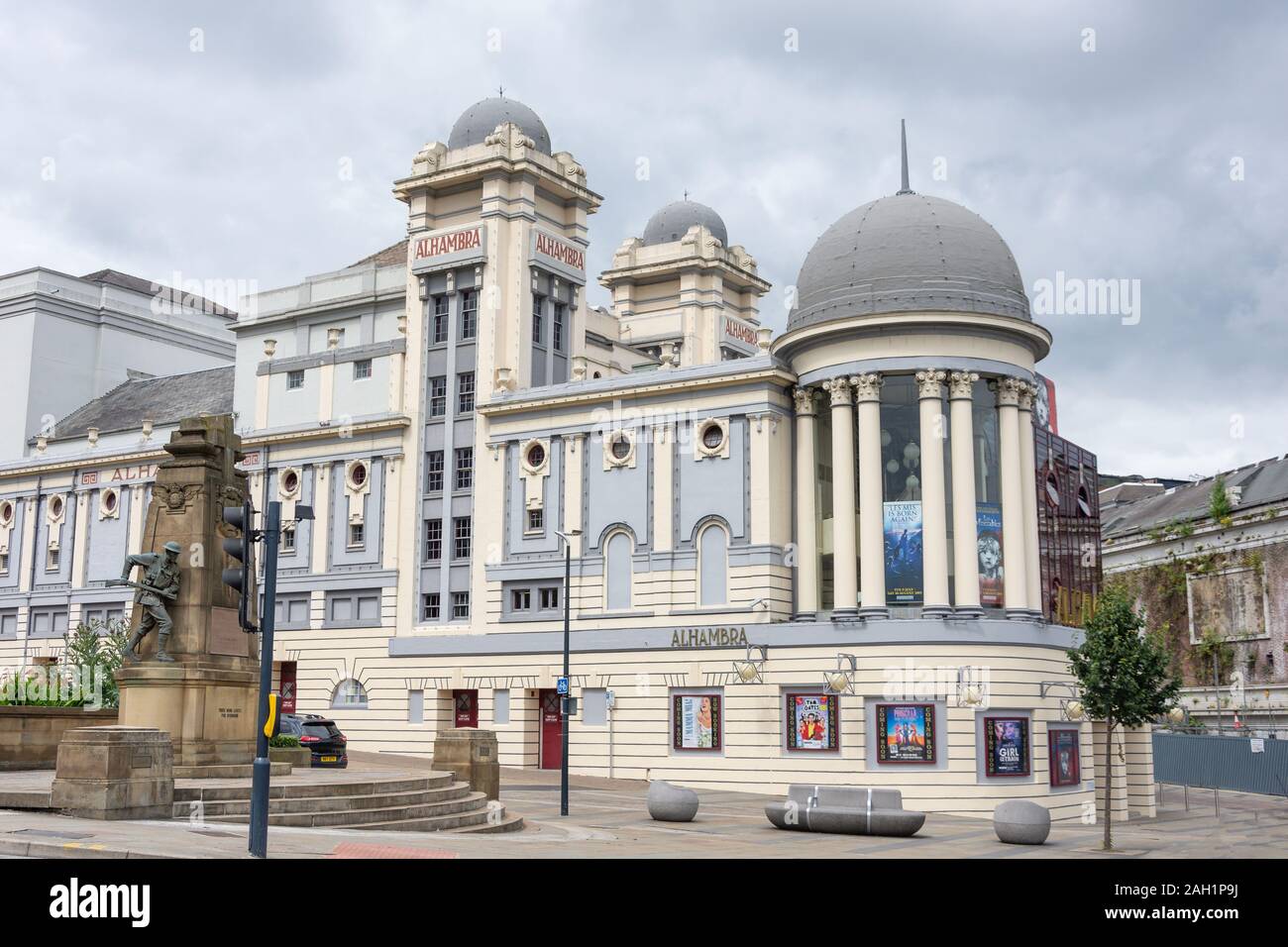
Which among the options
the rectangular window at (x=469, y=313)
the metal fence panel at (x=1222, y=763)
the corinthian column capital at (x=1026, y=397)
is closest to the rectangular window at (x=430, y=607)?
the rectangular window at (x=469, y=313)

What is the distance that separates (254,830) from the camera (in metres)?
18.3

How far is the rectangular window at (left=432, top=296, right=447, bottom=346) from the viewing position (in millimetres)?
57438

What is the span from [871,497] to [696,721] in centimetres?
1014

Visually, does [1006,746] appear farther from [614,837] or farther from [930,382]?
[614,837]

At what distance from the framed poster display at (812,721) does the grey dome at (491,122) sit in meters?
27.5

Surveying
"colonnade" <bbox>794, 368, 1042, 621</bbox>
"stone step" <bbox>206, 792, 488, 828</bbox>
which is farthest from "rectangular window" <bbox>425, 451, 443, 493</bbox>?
"stone step" <bbox>206, 792, 488, 828</bbox>

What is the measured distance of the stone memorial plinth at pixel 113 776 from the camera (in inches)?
857

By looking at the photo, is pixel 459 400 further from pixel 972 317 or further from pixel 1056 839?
pixel 1056 839

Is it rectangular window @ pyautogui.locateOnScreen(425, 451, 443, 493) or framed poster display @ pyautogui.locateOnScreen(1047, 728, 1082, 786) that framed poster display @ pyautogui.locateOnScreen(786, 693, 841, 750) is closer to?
framed poster display @ pyautogui.locateOnScreen(1047, 728, 1082, 786)

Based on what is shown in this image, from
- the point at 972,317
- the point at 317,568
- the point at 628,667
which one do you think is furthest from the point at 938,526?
the point at 317,568

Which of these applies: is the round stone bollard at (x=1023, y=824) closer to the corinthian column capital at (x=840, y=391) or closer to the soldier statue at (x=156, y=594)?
the soldier statue at (x=156, y=594)

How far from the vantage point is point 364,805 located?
83.6ft

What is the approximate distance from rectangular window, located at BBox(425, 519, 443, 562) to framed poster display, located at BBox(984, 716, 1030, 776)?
23.9 meters
